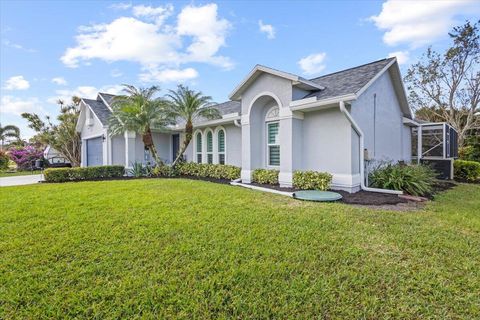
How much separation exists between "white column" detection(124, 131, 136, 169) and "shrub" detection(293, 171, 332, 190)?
469 inches

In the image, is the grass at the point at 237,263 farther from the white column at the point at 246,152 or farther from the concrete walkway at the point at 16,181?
the concrete walkway at the point at 16,181

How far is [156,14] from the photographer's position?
1327cm

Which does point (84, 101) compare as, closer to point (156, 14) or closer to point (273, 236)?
point (156, 14)

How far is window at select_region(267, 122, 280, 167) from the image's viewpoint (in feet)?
39.2

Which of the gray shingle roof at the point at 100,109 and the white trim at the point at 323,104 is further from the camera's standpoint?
the gray shingle roof at the point at 100,109

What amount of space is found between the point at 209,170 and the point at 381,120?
31.4ft

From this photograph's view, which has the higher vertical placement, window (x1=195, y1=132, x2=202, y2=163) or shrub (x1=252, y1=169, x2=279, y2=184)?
window (x1=195, y1=132, x2=202, y2=163)

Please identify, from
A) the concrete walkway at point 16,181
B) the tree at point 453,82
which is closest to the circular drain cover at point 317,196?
the concrete walkway at point 16,181

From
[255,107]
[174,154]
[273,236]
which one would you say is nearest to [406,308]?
[273,236]

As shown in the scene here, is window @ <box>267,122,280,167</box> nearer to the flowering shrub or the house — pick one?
the house

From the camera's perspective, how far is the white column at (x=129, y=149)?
1706 cm

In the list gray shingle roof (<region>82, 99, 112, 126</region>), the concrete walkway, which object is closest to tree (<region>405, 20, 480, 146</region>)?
gray shingle roof (<region>82, 99, 112, 126</region>)

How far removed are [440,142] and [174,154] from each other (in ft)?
60.3

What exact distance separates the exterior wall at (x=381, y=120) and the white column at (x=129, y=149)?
14121 millimetres
